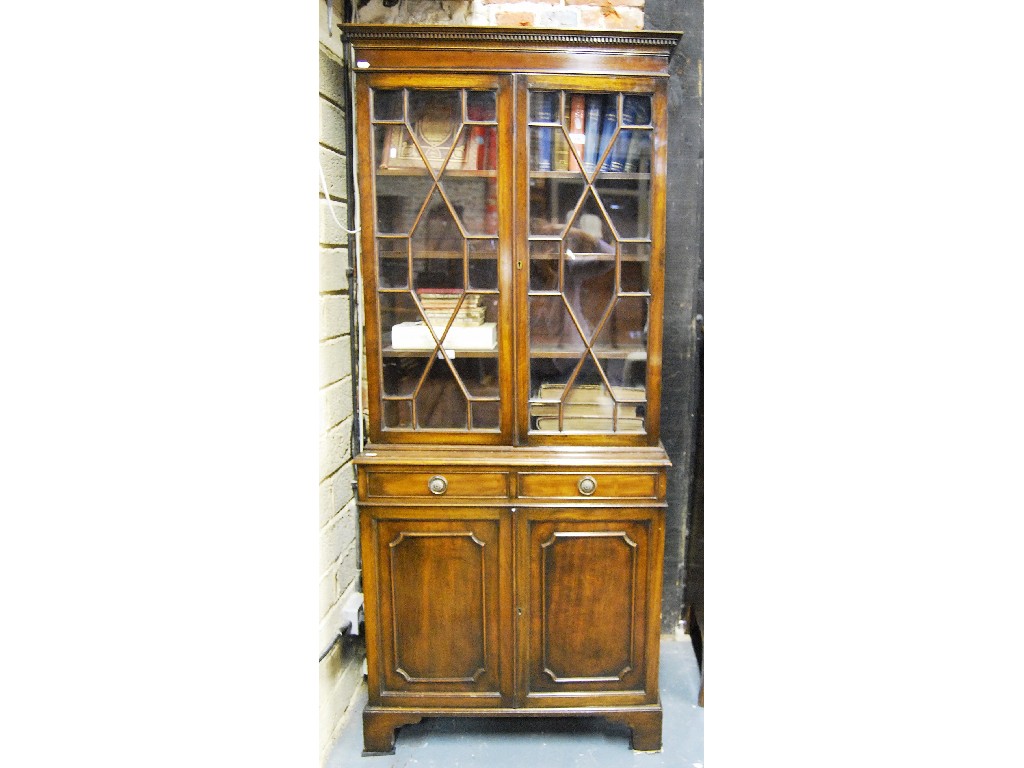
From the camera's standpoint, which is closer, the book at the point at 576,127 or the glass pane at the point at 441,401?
the book at the point at 576,127

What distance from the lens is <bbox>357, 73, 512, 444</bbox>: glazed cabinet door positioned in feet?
5.22

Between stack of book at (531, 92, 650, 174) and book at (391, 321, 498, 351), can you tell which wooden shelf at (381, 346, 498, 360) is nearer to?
book at (391, 321, 498, 351)

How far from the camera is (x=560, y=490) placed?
162cm

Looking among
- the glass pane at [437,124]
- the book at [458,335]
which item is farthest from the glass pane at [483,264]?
the glass pane at [437,124]

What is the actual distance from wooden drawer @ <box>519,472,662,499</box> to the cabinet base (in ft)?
1.88

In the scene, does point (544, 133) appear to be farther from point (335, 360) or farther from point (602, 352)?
point (335, 360)

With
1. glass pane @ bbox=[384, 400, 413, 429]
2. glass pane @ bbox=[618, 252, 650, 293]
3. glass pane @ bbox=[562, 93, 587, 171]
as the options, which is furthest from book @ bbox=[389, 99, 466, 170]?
glass pane @ bbox=[384, 400, 413, 429]

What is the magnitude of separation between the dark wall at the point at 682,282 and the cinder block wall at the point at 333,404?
0.97m

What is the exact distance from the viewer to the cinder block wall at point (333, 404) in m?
1.60

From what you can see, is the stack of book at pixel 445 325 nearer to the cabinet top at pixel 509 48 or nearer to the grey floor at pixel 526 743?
the cabinet top at pixel 509 48

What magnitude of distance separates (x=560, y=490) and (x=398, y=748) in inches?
32.5

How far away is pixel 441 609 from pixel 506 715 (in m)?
0.33

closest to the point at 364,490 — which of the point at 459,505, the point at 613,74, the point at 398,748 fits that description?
the point at 459,505

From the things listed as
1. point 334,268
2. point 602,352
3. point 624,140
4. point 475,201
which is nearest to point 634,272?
point 602,352
